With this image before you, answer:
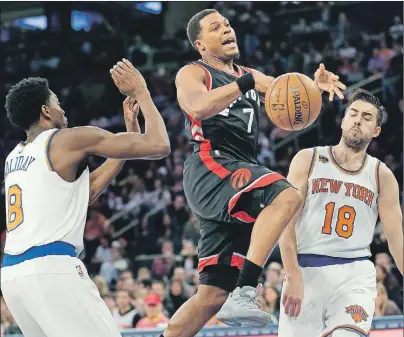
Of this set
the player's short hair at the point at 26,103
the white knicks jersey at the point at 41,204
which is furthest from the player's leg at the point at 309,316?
the player's short hair at the point at 26,103

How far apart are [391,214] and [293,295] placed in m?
0.97

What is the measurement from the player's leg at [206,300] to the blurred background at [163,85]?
463 cm

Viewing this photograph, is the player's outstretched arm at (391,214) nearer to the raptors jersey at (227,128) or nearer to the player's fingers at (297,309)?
the player's fingers at (297,309)

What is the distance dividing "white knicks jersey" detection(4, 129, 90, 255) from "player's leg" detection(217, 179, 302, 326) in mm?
966

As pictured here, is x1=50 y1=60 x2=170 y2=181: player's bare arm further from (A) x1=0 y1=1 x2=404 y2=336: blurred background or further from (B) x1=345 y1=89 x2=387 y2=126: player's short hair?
(A) x1=0 y1=1 x2=404 y2=336: blurred background

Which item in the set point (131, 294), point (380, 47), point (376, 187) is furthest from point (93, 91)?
point (376, 187)

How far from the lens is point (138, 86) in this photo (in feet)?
16.2

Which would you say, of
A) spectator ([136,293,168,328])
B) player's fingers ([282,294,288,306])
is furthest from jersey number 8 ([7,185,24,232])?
spectator ([136,293,168,328])

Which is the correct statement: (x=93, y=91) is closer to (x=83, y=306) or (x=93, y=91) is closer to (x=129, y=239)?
(x=129, y=239)

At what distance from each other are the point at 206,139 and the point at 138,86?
76 centimetres

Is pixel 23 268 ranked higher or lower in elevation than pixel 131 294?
higher

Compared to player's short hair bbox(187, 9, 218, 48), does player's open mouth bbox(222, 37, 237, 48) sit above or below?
below

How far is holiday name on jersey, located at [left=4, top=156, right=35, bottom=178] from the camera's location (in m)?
4.76

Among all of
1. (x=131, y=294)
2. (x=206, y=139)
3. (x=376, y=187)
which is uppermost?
(x=206, y=139)
